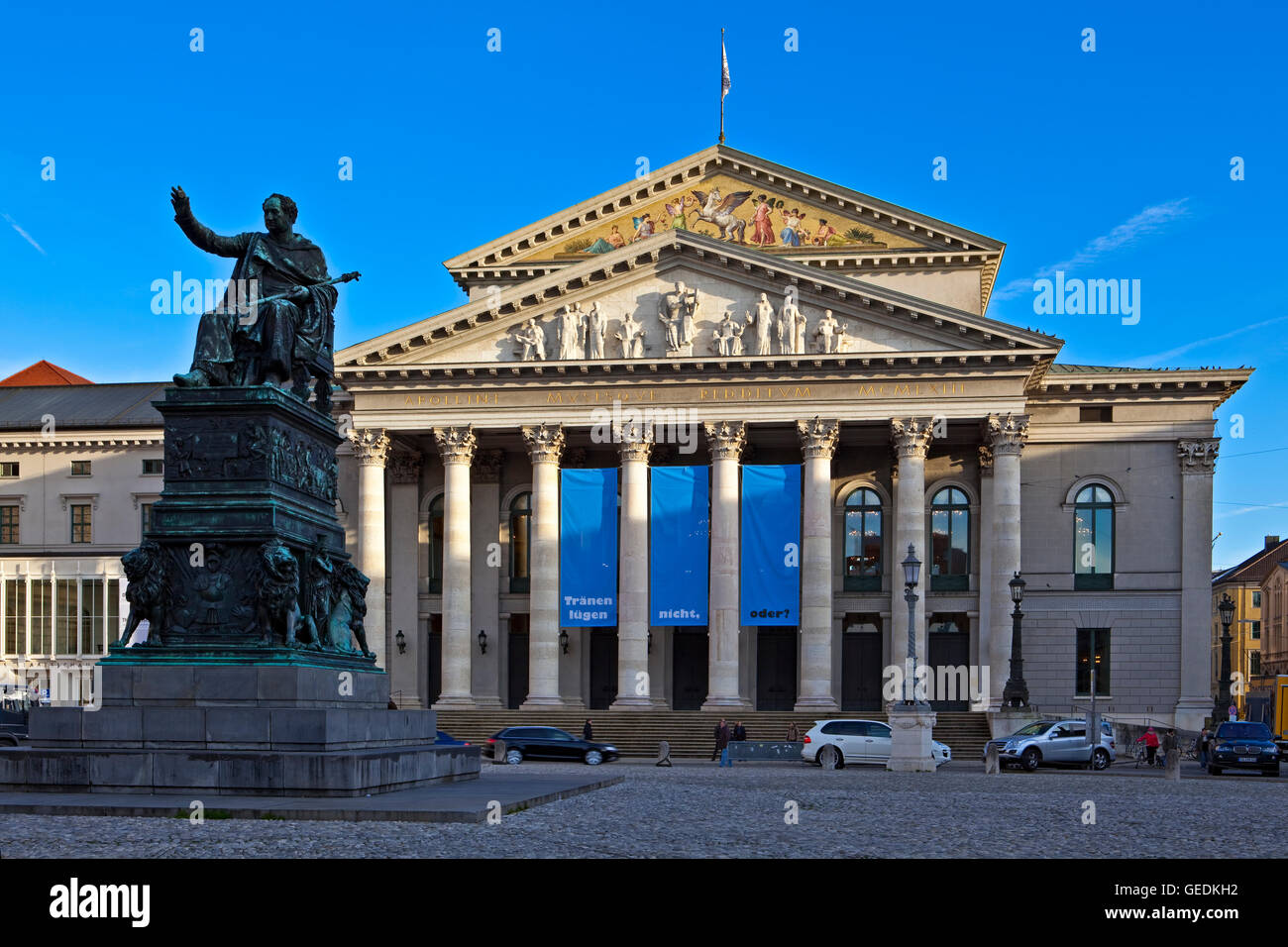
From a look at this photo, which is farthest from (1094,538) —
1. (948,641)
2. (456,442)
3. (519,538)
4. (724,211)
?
(456,442)

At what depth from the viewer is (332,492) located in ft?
62.2

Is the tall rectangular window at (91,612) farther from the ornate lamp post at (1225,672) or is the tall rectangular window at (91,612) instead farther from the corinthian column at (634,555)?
the ornate lamp post at (1225,672)

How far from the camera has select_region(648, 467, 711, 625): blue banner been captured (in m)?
55.6

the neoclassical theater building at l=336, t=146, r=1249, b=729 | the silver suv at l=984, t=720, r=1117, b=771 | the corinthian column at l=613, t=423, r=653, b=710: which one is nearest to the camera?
the silver suv at l=984, t=720, r=1117, b=771

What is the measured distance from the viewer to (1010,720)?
50375 millimetres

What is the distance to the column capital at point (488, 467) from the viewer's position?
62.7 m

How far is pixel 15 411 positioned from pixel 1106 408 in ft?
162

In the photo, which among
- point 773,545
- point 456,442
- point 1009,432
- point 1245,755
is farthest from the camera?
point 456,442

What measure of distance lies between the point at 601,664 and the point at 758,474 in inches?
484

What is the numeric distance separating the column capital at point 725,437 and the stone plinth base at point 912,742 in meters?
17.0

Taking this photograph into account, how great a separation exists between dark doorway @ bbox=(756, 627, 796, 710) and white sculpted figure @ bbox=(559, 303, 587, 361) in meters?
14.0

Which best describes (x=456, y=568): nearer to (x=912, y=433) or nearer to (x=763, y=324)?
(x=763, y=324)

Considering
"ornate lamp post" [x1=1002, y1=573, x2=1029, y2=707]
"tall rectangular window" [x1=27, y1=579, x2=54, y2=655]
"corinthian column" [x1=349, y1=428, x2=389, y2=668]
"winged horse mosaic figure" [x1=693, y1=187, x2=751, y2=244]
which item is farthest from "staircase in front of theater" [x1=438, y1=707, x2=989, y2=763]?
"tall rectangular window" [x1=27, y1=579, x2=54, y2=655]

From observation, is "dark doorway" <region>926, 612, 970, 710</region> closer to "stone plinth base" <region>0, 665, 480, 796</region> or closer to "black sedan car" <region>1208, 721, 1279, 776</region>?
"black sedan car" <region>1208, 721, 1279, 776</region>
